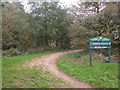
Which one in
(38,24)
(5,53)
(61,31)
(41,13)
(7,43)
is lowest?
(5,53)

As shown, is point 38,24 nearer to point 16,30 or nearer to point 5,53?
point 16,30

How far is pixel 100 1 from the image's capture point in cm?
1228

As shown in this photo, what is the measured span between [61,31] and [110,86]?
52.4ft

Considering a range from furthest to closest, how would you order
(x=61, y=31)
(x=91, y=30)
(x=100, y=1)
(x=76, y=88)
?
(x=61, y=31), (x=100, y=1), (x=91, y=30), (x=76, y=88)

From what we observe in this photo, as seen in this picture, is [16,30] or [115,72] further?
[16,30]

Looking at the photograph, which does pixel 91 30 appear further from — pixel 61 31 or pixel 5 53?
pixel 5 53

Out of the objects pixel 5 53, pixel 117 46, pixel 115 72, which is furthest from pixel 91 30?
pixel 5 53

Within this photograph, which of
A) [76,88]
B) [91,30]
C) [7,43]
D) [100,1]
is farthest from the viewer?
[7,43]

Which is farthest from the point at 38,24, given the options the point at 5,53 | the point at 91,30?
the point at 91,30

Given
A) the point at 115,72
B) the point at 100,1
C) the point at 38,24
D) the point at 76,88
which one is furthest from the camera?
the point at 38,24

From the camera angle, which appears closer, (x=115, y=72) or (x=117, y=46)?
(x=115, y=72)

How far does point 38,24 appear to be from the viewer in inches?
718

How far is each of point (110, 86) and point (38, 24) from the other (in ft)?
51.1

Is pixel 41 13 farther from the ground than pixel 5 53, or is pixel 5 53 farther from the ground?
pixel 41 13
